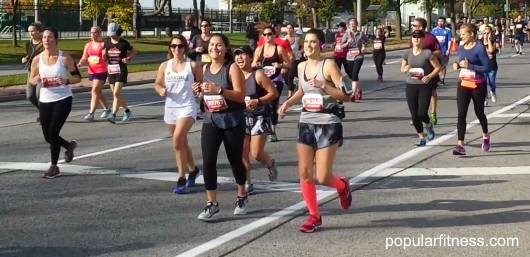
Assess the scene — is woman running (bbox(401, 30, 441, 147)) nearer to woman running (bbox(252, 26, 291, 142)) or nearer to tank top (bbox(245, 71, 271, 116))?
woman running (bbox(252, 26, 291, 142))

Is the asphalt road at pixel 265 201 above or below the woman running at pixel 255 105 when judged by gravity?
below

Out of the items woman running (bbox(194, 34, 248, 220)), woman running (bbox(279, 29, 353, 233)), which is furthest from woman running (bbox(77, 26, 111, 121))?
woman running (bbox(279, 29, 353, 233))

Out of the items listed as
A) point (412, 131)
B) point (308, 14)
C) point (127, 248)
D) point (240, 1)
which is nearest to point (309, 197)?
point (127, 248)

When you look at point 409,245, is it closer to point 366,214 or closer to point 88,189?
point 366,214

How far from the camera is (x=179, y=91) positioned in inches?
346

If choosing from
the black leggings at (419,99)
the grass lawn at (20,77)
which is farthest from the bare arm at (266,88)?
the grass lawn at (20,77)

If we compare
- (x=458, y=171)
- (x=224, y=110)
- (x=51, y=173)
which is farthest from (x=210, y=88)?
(x=458, y=171)

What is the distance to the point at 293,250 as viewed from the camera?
21.8 feet

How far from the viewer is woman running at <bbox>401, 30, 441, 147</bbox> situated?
11609mm

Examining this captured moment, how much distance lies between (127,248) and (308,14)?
209 ft

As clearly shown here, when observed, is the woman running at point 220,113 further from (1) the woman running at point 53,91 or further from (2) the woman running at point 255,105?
(1) the woman running at point 53,91

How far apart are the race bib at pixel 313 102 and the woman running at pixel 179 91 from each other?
178 cm

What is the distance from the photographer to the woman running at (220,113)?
7.50 metres

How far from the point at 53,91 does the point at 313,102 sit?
12.6ft
